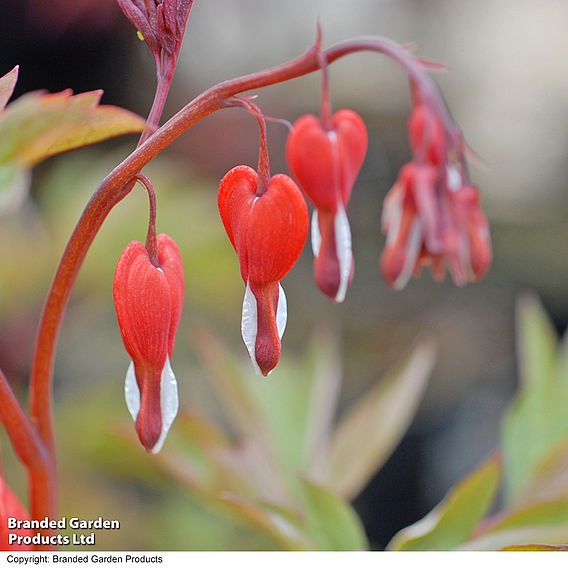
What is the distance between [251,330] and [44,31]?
762mm

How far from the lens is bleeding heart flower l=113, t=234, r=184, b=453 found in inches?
17.6

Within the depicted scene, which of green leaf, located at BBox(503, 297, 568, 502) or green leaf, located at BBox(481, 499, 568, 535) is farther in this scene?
green leaf, located at BBox(503, 297, 568, 502)


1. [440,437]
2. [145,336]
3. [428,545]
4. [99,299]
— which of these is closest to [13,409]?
[145,336]

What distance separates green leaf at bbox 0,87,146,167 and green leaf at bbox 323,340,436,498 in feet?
1.47

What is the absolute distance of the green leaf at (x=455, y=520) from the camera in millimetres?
604

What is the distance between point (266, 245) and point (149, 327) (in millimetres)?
81

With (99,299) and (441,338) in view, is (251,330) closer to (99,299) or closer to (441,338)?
(99,299)

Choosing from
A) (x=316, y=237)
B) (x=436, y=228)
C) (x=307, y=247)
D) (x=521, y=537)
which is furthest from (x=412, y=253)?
(x=307, y=247)

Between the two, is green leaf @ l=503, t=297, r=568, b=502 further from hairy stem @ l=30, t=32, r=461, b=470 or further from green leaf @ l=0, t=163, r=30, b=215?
green leaf @ l=0, t=163, r=30, b=215

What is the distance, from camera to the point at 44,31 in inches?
41.4

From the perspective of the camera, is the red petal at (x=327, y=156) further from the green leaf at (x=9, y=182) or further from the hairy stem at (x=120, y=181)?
the green leaf at (x=9, y=182)

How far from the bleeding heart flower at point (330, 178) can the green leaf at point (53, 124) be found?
4.5 inches

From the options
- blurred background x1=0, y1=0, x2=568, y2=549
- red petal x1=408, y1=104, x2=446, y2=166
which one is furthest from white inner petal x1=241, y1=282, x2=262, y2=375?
blurred background x1=0, y1=0, x2=568, y2=549
